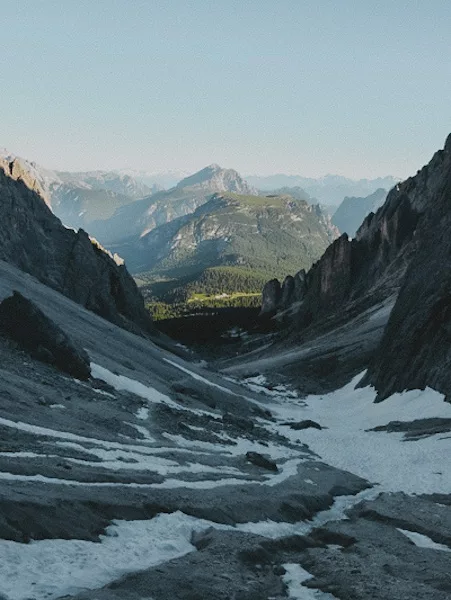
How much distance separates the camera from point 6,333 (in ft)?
148

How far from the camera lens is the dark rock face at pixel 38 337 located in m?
44.8

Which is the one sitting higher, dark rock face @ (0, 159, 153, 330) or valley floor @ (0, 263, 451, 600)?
dark rock face @ (0, 159, 153, 330)

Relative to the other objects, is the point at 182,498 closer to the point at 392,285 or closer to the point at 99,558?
the point at 99,558

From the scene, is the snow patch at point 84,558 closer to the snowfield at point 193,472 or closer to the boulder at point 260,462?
the snowfield at point 193,472

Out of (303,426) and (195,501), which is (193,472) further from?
(303,426)

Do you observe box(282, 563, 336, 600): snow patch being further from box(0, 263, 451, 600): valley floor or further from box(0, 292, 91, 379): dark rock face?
box(0, 292, 91, 379): dark rock face

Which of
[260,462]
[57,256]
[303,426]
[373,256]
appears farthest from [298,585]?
[373,256]

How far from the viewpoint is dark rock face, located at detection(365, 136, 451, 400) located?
5995 cm

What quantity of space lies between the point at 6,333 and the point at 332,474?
2684 centimetres

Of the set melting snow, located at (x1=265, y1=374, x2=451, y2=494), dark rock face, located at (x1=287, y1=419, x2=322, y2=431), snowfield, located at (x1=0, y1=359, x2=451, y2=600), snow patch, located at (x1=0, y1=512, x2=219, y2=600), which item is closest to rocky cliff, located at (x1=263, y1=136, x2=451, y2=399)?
melting snow, located at (x1=265, y1=374, x2=451, y2=494)

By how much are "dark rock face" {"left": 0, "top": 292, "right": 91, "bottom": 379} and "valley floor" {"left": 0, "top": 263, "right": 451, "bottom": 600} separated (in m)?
2.29

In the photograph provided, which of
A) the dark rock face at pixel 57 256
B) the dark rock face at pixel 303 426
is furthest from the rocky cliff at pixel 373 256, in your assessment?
the dark rock face at pixel 303 426

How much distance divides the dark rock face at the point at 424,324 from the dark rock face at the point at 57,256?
56713 millimetres

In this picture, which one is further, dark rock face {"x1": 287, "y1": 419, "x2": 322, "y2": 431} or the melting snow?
dark rock face {"x1": 287, "y1": 419, "x2": 322, "y2": 431}
